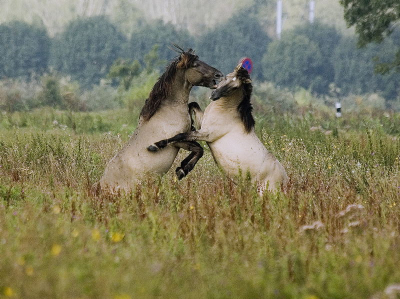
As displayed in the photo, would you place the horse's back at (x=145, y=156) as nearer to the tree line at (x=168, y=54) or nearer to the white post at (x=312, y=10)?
the tree line at (x=168, y=54)

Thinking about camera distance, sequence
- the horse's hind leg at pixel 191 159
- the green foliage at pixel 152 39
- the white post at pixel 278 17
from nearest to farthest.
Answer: the horse's hind leg at pixel 191 159 < the green foliage at pixel 152 39 < the white post at pixel 278 17

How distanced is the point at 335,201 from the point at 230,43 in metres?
66.4

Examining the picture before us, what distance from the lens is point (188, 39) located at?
239 ft

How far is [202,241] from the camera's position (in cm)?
570

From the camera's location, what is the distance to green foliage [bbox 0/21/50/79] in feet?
215

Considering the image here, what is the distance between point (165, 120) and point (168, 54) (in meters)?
61.0

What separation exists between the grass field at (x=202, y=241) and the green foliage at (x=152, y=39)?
2326 inches

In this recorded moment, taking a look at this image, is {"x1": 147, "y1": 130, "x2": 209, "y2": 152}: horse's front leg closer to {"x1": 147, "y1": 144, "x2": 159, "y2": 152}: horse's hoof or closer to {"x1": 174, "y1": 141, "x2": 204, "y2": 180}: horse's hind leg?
{"x1": 147, "y1": 144, "x2": 159, "y2": 152}: horse's hoof

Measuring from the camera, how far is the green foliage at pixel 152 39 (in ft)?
224

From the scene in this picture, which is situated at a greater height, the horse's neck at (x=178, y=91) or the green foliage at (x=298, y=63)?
Answer: the horse's neck at (x=178, y=91)

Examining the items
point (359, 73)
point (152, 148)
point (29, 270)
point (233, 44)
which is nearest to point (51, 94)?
point (152, 148)

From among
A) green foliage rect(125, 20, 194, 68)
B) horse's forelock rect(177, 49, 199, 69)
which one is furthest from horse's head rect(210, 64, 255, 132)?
green foliage rect(125, 20, 194, 68)

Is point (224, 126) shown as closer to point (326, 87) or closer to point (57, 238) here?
point (57, 238)

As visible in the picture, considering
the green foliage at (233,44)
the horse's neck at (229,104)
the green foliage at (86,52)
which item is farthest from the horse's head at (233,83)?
the green foliage at (233,44)
